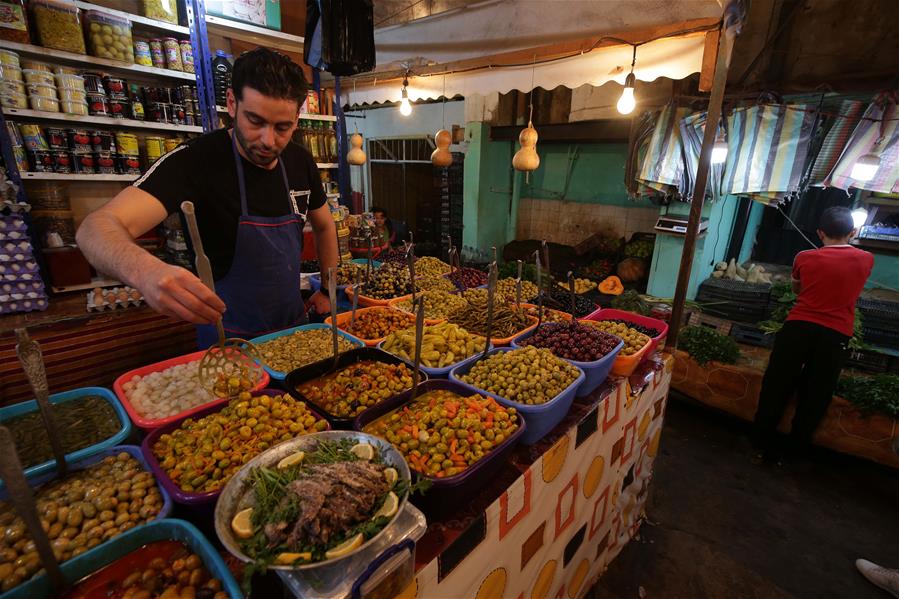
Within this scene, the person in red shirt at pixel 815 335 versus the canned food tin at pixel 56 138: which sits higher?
the canned food tin at pixel 56 138

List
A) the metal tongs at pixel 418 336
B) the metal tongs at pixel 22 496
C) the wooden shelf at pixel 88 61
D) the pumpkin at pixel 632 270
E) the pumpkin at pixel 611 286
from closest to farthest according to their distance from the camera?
the metal tongs at pixel 22 496, the metal tongs at pixel 418 336, the wooden shelf at pixel 88 61, the pumpkin at pixel 611 286, the pumpkin at pixel 632 270

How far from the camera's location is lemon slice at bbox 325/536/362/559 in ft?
3.01

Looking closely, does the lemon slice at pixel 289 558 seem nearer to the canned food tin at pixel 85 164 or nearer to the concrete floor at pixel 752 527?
the concrete floor at pixel 752 527

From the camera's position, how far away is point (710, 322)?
5070 mm

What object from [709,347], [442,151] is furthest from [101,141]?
[709,347]

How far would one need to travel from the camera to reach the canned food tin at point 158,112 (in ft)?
11.8

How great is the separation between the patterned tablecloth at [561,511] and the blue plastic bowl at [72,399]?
1026 mm

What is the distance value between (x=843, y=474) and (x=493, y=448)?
175 inches

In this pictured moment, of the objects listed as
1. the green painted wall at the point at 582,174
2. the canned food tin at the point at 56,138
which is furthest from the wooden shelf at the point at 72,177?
the green painted wall at the point at 582,174

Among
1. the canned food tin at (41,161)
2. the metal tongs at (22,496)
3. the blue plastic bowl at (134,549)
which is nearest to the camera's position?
the metal tongs at (22,496)

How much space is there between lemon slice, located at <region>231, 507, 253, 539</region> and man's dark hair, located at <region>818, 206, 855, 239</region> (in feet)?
15.2

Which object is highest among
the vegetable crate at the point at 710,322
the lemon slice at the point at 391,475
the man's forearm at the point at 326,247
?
the man's forearm at the point at 326,247

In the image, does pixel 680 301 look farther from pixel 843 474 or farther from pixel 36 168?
pixel 36 168

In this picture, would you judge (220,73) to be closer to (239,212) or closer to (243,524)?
(239,212)
